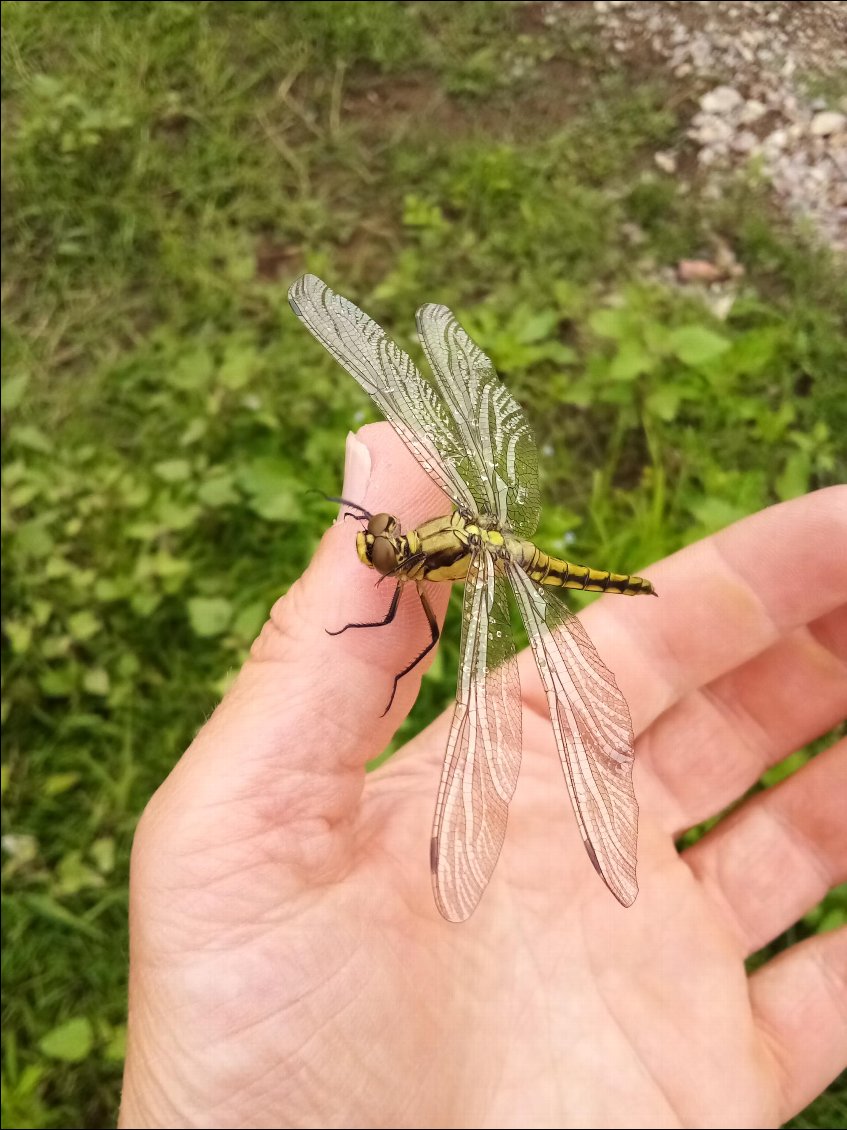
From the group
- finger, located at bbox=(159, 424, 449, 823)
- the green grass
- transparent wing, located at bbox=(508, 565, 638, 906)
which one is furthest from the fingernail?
the green grass

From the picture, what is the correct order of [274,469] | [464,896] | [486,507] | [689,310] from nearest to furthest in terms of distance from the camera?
[464,896]
[486,507]
[274,469]
[689,310]

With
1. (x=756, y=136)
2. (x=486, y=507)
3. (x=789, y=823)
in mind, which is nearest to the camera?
(x=486, y=507)

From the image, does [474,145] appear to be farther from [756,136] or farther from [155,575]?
[155,575]

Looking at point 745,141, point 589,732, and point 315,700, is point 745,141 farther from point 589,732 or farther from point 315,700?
point 315,700

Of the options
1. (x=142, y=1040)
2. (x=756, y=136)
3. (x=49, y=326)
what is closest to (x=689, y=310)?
(x=756, y=136)

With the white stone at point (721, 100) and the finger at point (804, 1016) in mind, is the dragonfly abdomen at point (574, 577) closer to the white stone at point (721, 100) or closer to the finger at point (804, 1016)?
the finger at point (804, 1016)
